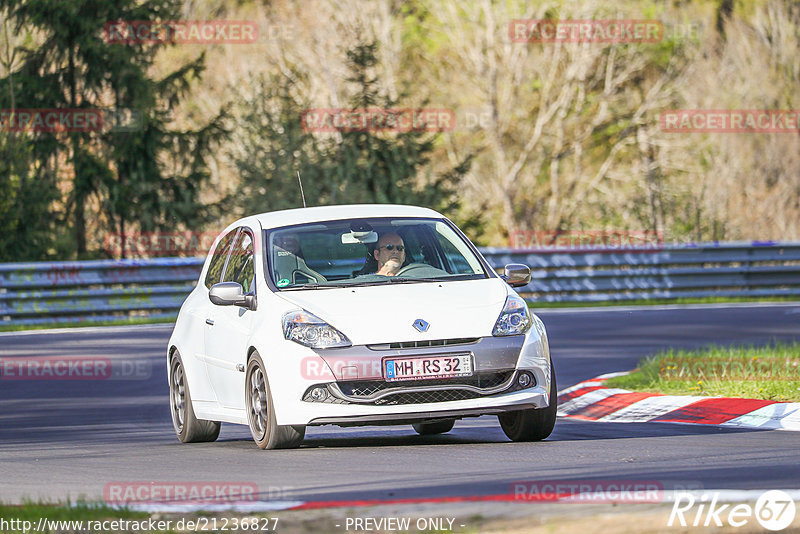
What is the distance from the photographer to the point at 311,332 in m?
9.16

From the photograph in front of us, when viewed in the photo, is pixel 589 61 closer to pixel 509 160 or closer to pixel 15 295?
pixel 509 160

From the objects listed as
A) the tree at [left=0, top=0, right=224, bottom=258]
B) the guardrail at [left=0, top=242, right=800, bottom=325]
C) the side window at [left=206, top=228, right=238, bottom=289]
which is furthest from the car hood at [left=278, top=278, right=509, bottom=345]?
the tree at [left=0, top=0, right=224, bottom=258]

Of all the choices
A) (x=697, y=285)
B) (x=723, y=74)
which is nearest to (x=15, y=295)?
(x=697, y=285)

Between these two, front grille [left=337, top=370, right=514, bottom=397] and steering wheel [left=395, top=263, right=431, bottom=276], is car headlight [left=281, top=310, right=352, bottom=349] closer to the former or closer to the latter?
front grille [left=337, top=370, right=514, bottom=397]

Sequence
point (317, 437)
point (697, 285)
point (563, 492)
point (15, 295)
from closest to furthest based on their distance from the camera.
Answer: point (563, 492) → point (317, 437) → point (15, 295) → point (697, 285)

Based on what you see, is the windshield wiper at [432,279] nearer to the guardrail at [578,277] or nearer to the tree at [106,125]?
→ the guardrail at [578,277]

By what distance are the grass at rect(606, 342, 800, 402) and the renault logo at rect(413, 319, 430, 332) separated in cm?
339

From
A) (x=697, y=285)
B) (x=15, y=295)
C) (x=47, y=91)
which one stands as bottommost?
(x=697, y=285)

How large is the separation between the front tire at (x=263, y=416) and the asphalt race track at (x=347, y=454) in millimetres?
90

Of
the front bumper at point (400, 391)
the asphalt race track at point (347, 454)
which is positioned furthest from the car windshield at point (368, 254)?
the asphalt race track at point (347, 454)

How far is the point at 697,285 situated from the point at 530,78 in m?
19.5

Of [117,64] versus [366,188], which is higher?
[117,64]

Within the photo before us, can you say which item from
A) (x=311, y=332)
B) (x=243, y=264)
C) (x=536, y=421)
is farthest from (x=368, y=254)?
(x=536, y=421)

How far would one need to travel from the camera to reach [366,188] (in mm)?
31047
